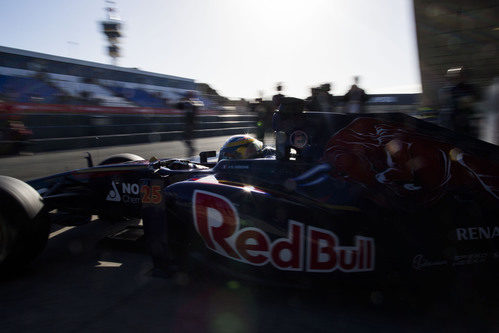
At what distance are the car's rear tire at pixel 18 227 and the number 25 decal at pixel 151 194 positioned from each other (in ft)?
2.76

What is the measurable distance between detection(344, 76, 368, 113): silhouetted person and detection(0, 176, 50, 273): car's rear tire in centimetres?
568

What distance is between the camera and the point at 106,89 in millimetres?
26547

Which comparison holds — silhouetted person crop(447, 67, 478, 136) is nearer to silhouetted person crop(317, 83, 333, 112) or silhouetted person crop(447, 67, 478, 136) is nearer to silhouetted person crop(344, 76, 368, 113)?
silhouetted person crop(344, 76, 368, 113)

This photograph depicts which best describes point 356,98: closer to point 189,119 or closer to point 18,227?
point 189,119

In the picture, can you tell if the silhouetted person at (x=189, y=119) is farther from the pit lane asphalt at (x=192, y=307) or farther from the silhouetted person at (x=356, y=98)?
the pit lane asphalt at (x=192, y=307)

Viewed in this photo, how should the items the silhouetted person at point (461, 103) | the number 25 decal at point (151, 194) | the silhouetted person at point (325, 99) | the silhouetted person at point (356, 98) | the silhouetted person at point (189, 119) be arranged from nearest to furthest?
the number 25 decal at point (151, 194) → the silhouetted person at point (461, 103) → the silhouetted person at point (356, 98) → the silhouetted person at point (325, 99) → the silhouetted person at point (189, 119)

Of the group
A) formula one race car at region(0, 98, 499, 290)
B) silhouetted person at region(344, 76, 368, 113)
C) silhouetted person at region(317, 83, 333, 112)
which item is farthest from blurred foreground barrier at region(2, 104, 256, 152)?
formula one race car at region(0, 98, 499, 290)

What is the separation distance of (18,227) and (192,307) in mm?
1366

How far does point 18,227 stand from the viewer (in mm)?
2490

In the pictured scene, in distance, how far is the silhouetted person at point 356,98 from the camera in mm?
6883

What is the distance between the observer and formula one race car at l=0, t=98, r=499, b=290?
2012mm

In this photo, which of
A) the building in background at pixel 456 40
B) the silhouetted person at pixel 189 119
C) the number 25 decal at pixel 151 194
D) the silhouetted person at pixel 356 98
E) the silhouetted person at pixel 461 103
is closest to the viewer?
the number 25 decal at pixel 151 194
